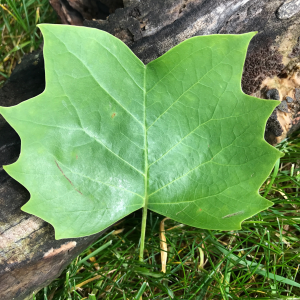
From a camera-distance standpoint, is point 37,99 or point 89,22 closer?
point 37,99

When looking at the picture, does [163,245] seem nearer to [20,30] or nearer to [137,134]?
[137,134]

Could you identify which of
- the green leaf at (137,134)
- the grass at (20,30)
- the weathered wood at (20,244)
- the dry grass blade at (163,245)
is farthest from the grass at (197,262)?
the grass at (20,30)

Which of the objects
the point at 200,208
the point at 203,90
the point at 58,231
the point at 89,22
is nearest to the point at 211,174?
the point at 200,208

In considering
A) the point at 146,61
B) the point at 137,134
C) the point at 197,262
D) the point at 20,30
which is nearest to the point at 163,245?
the point at 197,262

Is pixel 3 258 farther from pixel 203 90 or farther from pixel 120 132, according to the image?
pixel 203 90

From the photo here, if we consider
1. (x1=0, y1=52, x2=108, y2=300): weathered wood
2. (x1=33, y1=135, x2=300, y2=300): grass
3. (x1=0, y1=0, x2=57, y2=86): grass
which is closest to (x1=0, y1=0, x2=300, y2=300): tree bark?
(x1=0, y1=52, x2=108, y2=300): weathered wood

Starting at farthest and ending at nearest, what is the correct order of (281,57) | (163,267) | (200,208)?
1. (163,267)
2. (281,57)
3. (200,208)
